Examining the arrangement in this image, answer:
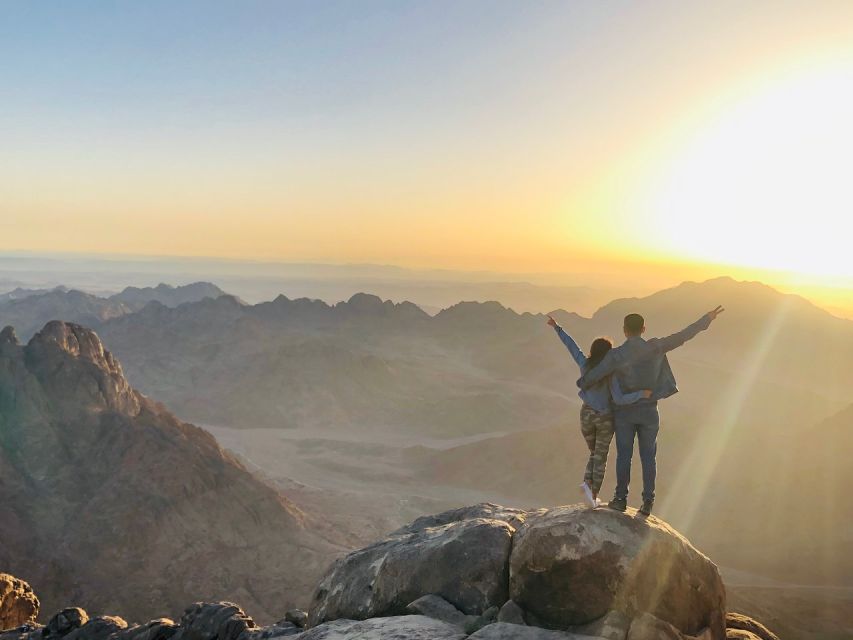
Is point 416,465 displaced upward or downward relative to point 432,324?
downward

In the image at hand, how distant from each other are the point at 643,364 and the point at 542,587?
3963 millimetres

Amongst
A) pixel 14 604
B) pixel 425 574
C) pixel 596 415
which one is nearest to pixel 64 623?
pixel 14 604

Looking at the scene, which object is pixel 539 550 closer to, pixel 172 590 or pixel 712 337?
pixel 172 590

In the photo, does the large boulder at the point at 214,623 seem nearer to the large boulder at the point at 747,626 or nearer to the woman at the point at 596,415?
the woman at the point at 596,415

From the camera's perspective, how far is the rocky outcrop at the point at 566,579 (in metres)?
9.05

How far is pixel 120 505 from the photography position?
4906 cm

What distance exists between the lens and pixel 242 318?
16425cm

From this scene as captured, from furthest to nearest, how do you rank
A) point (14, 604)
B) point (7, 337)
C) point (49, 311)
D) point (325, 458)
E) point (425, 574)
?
point (49, 311)
point (325, 458)
point (7, 337)
point (14, 604)
point (425, 574)

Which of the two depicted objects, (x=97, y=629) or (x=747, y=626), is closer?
(x=747, y=626)

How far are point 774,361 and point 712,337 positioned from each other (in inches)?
858

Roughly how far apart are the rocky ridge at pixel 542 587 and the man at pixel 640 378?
1.03 metres

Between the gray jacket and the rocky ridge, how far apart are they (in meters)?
2.27

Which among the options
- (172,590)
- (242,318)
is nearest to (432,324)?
(242,318)

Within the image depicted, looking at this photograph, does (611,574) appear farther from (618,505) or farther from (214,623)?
(214,623)
